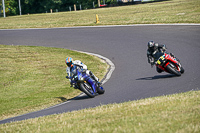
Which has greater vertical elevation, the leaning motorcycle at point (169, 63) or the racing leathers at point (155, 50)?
the racing leathers at point (155, 50)

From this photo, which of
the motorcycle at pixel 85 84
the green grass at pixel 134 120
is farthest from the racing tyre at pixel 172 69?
the green grass at pixel 134 120

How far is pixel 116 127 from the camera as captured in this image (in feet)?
22.7

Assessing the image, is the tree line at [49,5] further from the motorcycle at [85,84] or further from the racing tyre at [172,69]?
the motorcycle at [85,84]

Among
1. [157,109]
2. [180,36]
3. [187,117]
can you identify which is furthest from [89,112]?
[180,36]

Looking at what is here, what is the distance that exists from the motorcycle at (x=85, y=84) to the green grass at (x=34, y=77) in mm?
1445

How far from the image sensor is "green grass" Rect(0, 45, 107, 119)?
543 inches

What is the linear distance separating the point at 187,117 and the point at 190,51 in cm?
1262

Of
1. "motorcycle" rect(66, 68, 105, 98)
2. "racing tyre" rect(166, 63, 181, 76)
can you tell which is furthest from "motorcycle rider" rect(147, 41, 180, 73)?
"motorcycle" rect(66, 68, 105, 98)

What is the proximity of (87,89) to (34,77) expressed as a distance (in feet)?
19.6

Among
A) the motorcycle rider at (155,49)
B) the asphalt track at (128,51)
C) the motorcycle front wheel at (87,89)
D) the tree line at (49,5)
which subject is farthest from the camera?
the tree line at (49,5)

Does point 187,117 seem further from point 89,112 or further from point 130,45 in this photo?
point 130,45

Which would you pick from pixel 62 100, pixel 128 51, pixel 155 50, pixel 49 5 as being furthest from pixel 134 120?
pixel 49 5

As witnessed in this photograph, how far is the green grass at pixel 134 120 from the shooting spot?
657cm

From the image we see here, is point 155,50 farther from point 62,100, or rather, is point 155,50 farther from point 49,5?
point 49,5
